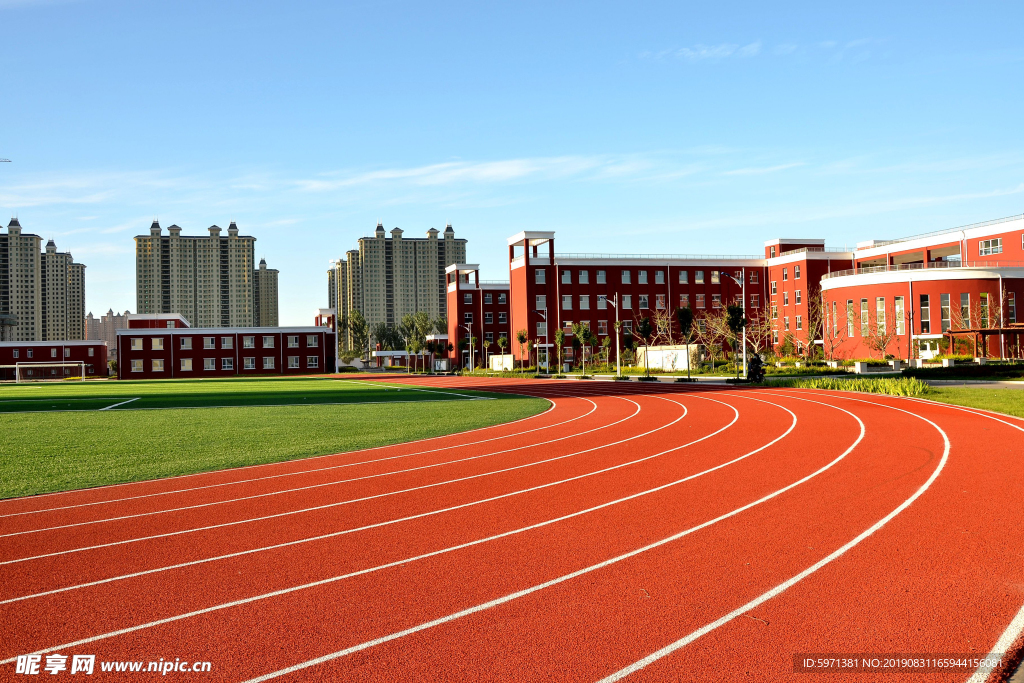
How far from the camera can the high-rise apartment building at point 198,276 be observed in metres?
166

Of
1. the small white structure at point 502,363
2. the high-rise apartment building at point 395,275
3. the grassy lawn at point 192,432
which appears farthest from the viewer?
the high-rise apartment building at point 395,275

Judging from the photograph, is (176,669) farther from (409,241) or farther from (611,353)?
(409,241)

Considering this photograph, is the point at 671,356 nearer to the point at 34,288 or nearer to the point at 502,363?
the point at 502,363

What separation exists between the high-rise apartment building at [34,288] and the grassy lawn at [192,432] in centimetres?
15296

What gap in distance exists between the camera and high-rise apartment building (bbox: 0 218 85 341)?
155 metres

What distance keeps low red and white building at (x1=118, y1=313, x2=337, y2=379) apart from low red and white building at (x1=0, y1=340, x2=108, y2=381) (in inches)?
352

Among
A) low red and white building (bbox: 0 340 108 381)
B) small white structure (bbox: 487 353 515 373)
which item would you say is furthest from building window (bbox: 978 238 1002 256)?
low red and white building (bbox: 0 340 108 381)

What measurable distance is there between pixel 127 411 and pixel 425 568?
23854mm

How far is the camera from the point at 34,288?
524ft

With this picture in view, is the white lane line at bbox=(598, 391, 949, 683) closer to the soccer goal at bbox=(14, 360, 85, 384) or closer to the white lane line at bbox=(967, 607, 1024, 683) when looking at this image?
the white lane line at bbox=(967, 607, 1024, 683)

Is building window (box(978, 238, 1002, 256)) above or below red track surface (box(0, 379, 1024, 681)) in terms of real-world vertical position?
above

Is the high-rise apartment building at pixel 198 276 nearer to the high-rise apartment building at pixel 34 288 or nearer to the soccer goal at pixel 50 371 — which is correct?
the high-rise apartment building at pixel 34 288

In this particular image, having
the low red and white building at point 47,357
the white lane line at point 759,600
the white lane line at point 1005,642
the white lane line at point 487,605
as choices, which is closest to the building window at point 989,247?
the white lane line at point 759,600

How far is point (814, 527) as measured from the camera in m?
8.06
